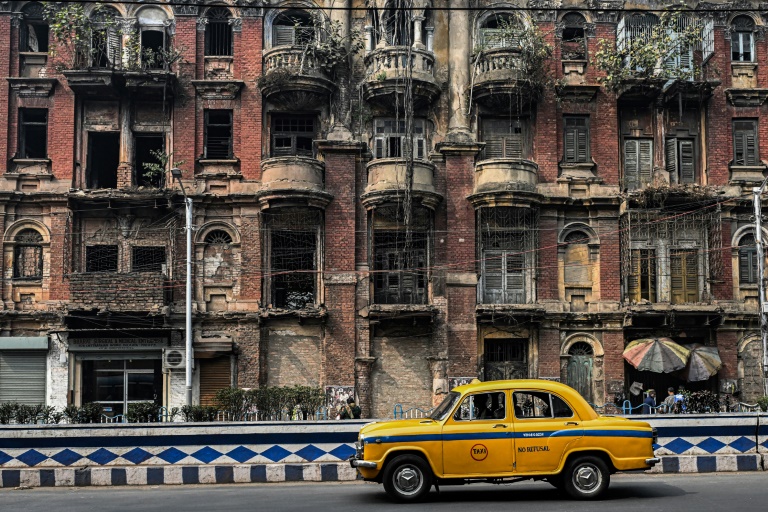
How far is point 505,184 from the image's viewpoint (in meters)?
29.5

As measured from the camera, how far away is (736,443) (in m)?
16.0

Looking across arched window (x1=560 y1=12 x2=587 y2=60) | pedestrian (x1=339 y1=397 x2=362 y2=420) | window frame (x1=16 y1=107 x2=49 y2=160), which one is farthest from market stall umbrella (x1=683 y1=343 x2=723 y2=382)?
window frame (x1=16 y1=107 x2=49 y2=160)

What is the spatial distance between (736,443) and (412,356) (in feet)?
48.6

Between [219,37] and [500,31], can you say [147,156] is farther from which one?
[500,31]

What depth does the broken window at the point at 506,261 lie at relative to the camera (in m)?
30.2

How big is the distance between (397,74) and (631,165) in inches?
354

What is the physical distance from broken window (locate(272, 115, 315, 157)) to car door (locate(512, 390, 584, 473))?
761 inches

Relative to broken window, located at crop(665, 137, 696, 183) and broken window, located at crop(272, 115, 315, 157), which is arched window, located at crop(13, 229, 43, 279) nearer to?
broken window, located at crop(272, 115, 315, 157)

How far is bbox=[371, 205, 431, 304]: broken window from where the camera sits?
3005cm

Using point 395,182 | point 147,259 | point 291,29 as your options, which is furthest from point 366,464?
point 291,29

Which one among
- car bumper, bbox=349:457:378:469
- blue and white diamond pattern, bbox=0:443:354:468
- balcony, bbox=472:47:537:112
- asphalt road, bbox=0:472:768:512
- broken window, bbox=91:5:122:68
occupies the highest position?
broken window, bbox=91:5:122:68

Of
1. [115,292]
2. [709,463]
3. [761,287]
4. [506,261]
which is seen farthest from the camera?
[506,261]

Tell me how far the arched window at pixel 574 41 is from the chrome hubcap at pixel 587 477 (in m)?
21.2

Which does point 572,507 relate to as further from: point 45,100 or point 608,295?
point 45,100
